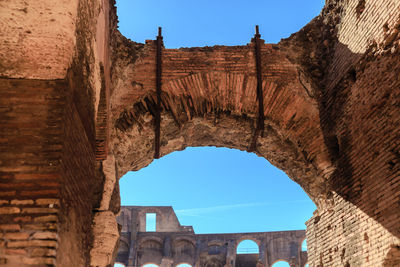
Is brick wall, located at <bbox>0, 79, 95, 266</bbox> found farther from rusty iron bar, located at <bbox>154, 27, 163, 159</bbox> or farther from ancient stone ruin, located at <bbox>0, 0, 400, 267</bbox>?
rusty iron bar, located at <bbox>154, 27, 163, 159</bbox>

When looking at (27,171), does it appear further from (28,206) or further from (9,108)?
(9,108)

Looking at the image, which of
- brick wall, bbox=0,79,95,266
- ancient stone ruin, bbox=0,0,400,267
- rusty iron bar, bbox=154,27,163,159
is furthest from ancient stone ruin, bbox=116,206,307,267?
brick wall, bbox=0,79,95,266

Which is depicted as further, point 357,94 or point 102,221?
point 357,94

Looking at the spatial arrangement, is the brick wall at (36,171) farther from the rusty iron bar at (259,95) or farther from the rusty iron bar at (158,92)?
the rusty iron bar at (259,95)

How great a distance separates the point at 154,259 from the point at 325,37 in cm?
2528

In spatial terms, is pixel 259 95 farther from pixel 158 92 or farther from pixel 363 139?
pixel 363 139

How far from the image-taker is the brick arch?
6.77 m

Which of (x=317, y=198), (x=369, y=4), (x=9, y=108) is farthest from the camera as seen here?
(x=317, y=198)

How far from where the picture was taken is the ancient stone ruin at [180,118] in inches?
129

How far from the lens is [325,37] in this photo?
23.2ft

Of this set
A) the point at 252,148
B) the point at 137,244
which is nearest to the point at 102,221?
the point at 252,148

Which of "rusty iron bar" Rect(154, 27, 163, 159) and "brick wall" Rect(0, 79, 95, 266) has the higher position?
"rusty iron bar" Rect(154, 27, 163, 159)

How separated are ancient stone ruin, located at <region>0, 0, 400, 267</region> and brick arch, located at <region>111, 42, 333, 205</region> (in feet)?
0.07

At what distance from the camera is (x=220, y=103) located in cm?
700
